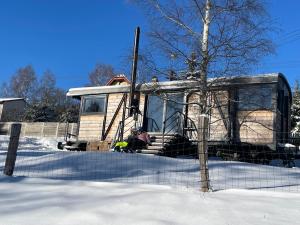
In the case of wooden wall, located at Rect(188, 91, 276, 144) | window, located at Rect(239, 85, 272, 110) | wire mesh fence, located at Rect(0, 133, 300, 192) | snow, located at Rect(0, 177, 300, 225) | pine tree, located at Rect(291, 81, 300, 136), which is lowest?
snow, located at Rect(0, 177, 300, 225)

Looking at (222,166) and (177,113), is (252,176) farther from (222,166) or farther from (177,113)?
(177,113)

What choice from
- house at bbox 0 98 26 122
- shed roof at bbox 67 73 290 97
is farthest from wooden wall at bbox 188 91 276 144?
house at bbox 0 98 26 122

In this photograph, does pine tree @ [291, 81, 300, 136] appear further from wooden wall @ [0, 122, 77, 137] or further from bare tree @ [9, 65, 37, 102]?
bare tree @ [9, 65, 37, 102]

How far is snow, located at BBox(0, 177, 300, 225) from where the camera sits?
14.4 ft

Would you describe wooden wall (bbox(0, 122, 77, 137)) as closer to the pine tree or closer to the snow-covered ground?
the pine tree

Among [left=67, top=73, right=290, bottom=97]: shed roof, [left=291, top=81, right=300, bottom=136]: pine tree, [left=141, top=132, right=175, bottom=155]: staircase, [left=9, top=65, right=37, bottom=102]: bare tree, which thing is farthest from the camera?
[left=9, top=65, right=37, bottom=102]: bare tree

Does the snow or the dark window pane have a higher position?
the dark window pane

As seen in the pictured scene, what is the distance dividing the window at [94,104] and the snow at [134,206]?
11.6m

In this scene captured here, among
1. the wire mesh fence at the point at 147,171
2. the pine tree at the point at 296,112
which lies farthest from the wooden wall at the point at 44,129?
the wire mesh fence at the point at 147,171

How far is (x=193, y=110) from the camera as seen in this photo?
1581 centimetres

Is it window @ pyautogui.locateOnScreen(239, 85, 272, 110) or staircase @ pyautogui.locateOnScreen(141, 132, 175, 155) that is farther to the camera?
window @ pyautogui.locateOnScreen(239, 85, 272, 110)

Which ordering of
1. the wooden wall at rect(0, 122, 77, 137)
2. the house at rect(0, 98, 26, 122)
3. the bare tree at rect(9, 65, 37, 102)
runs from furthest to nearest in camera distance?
the bare tree at rect(9, 65, 37, 102) < the house at rect(0, 98, 26, 122) < the wooden wall at rect(0, 122, 77, 137)

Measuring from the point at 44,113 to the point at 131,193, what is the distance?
37098 millimetres

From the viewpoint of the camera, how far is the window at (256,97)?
14062 millimetres
